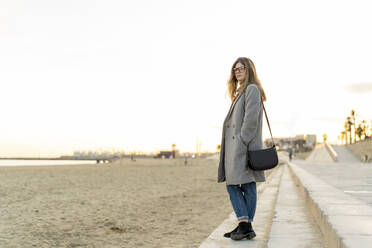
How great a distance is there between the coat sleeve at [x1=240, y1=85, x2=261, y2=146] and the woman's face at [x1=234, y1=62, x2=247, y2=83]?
0.73ft

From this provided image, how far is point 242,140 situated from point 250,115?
0.23m

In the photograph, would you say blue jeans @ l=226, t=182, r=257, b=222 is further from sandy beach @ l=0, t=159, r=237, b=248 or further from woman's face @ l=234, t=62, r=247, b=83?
sandy beach @ l=0, t=159, r=237, b=248

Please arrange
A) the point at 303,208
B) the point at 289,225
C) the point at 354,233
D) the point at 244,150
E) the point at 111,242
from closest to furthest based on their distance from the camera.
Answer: the point at 354,233 → the point at 244,150 → the point at 289,225 → the point at 111,242 → the point at 303,208

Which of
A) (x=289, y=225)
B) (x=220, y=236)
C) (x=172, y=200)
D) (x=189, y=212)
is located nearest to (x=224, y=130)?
(x=220, y=236)

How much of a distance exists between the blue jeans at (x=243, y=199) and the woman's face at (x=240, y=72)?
3.29ft

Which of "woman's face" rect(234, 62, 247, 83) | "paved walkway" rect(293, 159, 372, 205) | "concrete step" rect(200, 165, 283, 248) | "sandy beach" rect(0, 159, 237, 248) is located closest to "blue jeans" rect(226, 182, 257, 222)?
"concrete step" rect(200, 165, 283, 248)

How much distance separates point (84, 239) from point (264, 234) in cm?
287

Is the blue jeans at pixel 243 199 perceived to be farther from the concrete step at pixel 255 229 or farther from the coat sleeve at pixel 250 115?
the coat sleeve at pixel 250 115

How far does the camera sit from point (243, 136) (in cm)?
309

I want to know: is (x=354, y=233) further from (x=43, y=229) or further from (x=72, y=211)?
(x=72, y=211)

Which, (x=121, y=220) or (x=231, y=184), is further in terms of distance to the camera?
(x=121, y=220)

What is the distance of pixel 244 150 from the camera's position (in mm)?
3139

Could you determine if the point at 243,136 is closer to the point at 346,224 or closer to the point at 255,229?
the point at 346,224

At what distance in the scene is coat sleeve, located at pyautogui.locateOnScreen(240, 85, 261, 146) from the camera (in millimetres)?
3090
